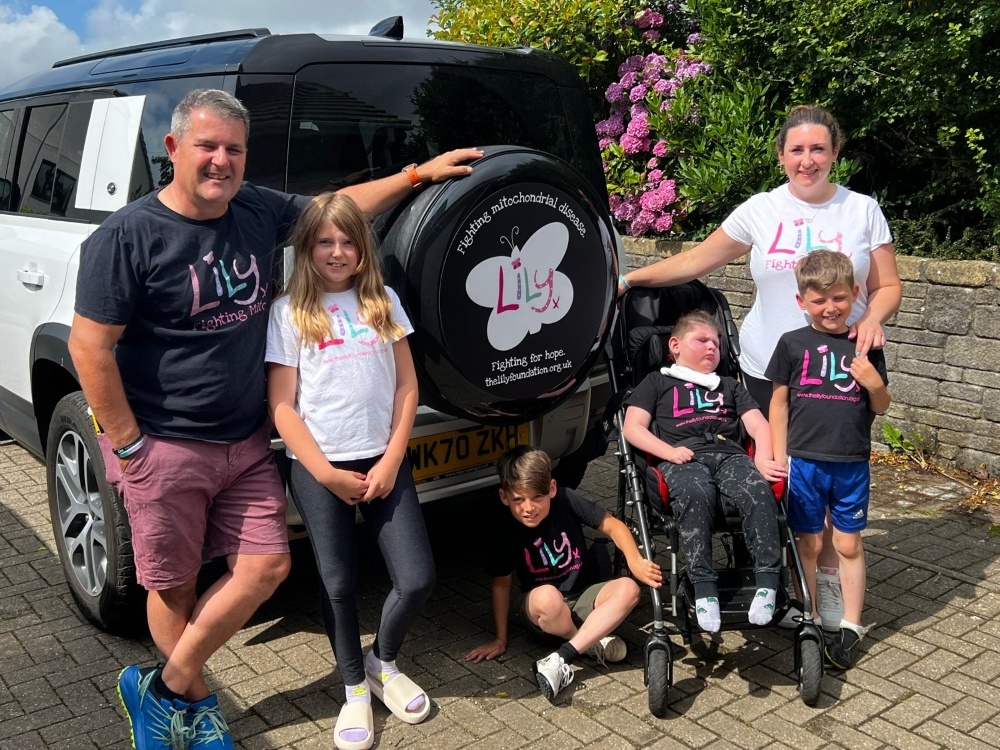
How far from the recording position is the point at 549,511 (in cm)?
375

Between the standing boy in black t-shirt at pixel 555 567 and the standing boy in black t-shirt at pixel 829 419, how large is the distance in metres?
0.68

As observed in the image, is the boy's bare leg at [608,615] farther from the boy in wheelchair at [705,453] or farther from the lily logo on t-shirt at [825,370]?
the lily logo on t-shirt at [825,370]

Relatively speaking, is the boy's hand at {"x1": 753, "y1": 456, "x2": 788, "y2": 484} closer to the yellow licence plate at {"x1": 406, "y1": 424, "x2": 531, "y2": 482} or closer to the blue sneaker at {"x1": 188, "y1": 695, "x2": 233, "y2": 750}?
the yellow licence plate at {"x1": 406, "y1": 424, "x2": 531, "y2": 482}

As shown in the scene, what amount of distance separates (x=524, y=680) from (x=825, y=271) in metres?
1.80

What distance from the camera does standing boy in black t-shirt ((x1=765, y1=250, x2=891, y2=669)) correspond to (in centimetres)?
354

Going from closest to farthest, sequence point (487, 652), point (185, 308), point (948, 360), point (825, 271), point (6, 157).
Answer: point (185, 308) → point (825, 271) → point (487, 652) → point (6, 157) → point (948, 360)

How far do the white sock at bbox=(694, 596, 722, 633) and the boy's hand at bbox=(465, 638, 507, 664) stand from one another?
793 millimetres

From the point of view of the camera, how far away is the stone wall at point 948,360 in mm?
5547

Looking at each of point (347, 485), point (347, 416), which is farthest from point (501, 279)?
point (347, 485)

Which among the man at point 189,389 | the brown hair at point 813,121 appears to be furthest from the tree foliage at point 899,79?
the man at point 189,389

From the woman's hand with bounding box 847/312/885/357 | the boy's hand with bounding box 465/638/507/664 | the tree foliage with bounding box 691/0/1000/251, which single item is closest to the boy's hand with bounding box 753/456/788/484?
the woman's hand with bounding box 847/312/885/357

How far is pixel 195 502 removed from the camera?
3.03 m

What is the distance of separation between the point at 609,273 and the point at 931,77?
3.62 m

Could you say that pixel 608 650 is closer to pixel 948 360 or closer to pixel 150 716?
pixel 150 716
